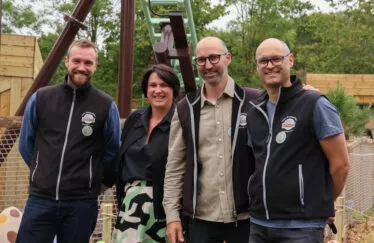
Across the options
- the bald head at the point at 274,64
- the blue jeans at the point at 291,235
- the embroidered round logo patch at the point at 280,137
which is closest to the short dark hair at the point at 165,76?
the bald head at the point at 274,64

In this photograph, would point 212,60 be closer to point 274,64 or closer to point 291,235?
point 274,64

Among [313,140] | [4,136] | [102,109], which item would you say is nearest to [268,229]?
[313,140]

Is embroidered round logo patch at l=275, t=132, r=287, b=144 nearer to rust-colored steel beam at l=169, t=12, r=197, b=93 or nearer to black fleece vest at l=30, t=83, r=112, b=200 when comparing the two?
black fleece vest at l=30, t=83, r=112, b=200

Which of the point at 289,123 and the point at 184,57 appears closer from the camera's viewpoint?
the point at 289,123

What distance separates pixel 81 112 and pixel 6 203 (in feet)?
9.08

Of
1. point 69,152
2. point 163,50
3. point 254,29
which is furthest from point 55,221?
point 254,29

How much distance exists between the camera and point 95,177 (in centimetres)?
334

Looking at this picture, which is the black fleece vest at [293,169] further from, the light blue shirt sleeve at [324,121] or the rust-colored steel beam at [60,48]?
the rust-colored steel beam at [60,48]

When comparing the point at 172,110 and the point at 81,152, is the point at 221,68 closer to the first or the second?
the point at 172,110

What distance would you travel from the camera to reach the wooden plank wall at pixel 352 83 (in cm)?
1853

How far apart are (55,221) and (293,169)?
1557 millimetres

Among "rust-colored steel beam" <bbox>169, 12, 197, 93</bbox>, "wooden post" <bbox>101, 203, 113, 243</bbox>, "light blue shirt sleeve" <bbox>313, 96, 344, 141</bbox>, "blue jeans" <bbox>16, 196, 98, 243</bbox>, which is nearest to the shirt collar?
"light blue shirt sleeve" <bbox>313, 96, 344, 141</bbox>

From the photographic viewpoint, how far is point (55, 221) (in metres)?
3.26

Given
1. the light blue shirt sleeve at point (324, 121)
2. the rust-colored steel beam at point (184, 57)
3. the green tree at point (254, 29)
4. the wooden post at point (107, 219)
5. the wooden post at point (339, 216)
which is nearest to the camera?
the light blue shirt sleeve at point (324, 121)
